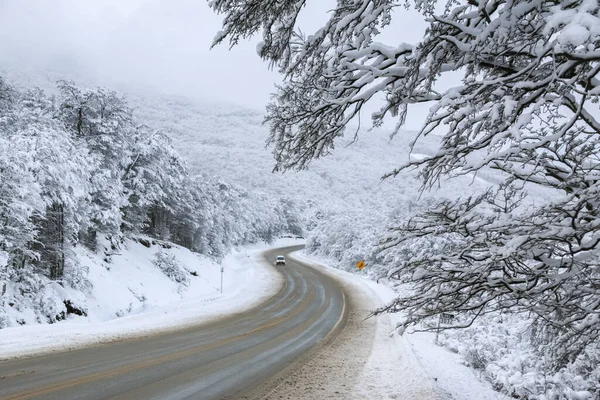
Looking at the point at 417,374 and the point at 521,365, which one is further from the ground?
the point at 521,365

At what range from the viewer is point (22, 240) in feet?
39.5

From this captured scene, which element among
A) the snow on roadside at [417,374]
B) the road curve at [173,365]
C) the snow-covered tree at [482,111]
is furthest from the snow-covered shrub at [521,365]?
the road curve at [173,365]

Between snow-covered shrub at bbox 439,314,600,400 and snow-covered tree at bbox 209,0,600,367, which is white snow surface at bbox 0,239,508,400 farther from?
snow-covered tree at bbox 209,0,600,367

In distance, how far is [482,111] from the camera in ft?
9.42

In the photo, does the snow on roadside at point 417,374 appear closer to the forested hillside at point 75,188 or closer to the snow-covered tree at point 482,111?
the snow-covered tree at point 482,111

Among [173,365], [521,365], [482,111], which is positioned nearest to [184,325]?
[173,365]

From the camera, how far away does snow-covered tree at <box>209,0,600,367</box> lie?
252 cm

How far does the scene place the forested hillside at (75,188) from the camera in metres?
12.1

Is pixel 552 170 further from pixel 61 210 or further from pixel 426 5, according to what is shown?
pixel 61 210

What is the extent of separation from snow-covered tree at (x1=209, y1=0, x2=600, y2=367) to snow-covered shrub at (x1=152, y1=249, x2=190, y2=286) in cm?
2148

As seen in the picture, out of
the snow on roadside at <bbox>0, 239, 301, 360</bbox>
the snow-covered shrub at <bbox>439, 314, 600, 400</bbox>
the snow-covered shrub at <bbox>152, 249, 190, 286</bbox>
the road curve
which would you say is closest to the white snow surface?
the snow on roadside at <bbox>0, 239, 301, 360</bbox>

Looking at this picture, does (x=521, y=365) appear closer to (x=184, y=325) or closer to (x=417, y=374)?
(x=417, y=374)

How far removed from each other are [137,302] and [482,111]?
Answer: 724 inches

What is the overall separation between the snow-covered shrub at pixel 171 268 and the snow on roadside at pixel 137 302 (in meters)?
0.49
